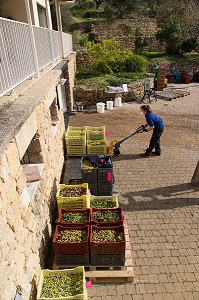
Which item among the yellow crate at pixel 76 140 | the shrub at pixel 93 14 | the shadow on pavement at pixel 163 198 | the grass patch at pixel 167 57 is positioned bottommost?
the shadow on pavement at pixel 163 198

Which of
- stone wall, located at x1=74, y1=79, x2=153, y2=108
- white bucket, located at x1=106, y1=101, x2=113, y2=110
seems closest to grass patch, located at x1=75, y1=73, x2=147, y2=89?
stone wall, located at x1=74, y1=79, x2=153, y2=108

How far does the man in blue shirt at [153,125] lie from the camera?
792 cm

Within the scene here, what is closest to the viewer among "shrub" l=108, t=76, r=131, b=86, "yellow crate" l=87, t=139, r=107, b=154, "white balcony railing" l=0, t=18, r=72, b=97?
"white balcony railing" l=0, t=18, r=72, b=97

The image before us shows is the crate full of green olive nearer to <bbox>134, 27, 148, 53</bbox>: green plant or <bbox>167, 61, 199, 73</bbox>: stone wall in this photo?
<bbox>167, 61, 199, 73</bbox>: stone wall

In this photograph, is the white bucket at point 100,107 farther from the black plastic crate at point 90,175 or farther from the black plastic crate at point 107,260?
the black plastic crate at point 107,260

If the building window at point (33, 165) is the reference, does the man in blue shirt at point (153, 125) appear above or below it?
below

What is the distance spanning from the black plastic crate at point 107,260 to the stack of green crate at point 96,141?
13.0 feet

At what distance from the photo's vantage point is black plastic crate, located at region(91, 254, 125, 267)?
14.5 feet

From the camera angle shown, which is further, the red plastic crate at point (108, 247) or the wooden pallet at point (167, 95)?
the wooden pallet at point (167, 95)

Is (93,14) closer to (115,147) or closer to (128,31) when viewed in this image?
(128,31)

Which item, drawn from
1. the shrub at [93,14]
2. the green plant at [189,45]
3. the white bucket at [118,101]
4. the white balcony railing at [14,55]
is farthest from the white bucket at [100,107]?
the shrub at [93,14]

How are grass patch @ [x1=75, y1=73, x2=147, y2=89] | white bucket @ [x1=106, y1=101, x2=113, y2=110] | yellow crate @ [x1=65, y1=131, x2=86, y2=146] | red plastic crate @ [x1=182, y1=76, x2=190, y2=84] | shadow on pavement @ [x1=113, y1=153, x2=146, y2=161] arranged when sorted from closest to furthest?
yellow crate @ [x1=65, y1=131, x2=86, y2=146] → shadow on pavement @ [x1=113, y1=153, x2=146, y2=161] → white bucket @ [x1=106, y1=101, x2=113, y2=110] → grass patch @ [x1=75, y1=73, x2=147, y2=89] → red plastic crate @ [x1=182, y1=76, x2=190, y2=84]

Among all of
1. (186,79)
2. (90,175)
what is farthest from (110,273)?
(186,79)

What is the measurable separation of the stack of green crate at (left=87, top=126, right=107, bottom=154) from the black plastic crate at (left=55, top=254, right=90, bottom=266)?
13.0 feet
